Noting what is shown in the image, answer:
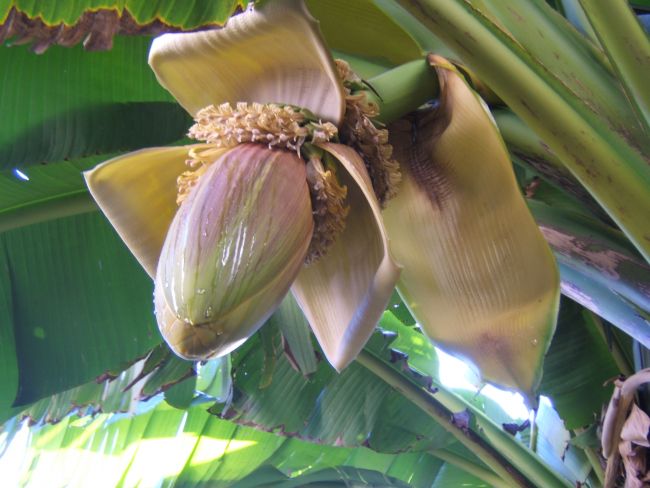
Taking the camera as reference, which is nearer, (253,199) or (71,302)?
(253,199)

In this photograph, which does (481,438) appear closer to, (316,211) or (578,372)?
(578,372)

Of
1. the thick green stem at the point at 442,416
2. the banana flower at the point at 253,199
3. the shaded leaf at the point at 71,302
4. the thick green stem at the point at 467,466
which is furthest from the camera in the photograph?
the thick green stem at the point at 467,466

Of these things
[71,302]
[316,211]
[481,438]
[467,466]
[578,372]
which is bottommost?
[467,466]

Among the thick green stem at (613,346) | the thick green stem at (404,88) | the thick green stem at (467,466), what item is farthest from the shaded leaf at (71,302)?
the thick green stem at (467,466)

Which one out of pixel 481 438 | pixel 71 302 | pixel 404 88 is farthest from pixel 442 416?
pixel 404 88

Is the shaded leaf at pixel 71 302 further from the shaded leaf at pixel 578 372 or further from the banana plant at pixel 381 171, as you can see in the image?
the shaded leaf at pixel 578 372

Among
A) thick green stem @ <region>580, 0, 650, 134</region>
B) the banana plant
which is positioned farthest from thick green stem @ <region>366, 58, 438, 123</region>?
thick green stem @ <region>580, 0, 650, 134</region>
